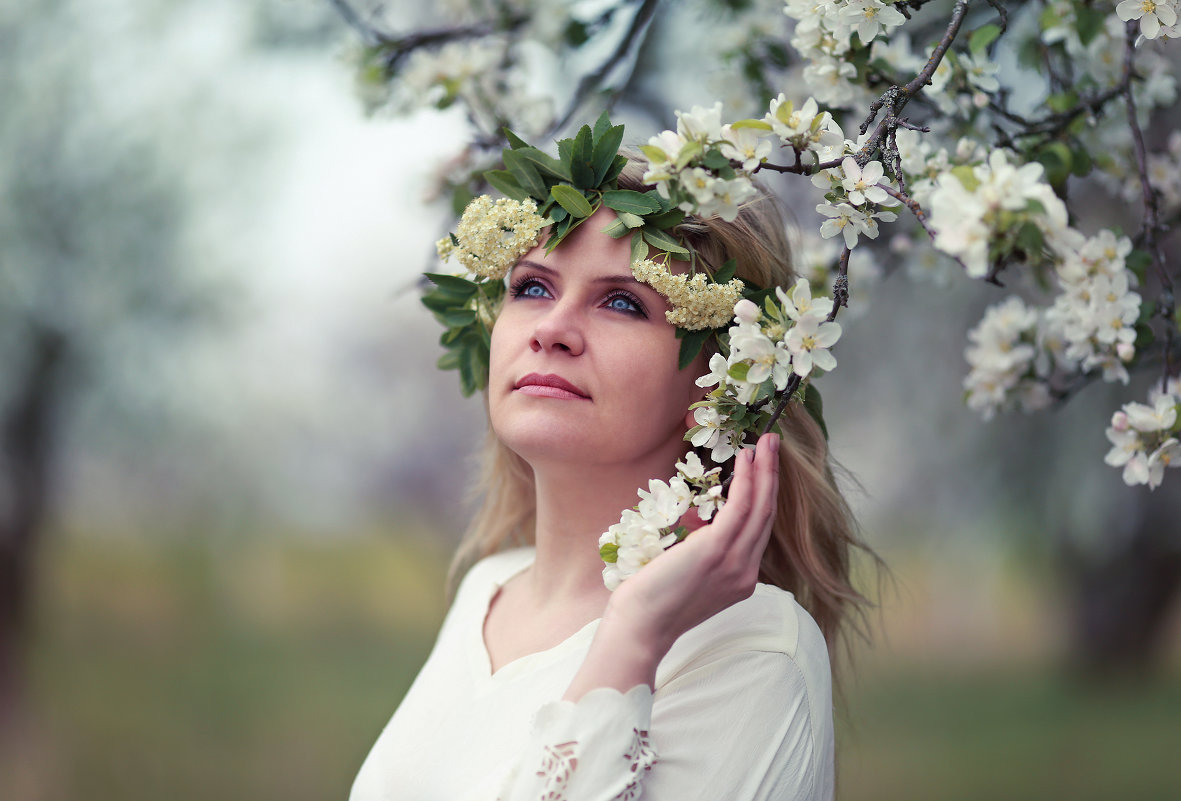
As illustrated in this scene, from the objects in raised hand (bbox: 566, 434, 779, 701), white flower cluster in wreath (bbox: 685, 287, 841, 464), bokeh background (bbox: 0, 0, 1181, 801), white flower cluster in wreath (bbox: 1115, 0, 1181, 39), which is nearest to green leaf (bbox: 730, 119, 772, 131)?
white flower cluster in wreath (bbox: 685, 287, 841, 464)

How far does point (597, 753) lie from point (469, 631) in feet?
1.95

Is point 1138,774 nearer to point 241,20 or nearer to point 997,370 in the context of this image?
point 997,370

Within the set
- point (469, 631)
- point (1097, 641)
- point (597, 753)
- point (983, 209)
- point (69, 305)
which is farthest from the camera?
point (1097, 641)

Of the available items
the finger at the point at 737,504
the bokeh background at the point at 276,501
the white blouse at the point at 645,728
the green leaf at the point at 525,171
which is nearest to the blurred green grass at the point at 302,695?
the bokeh background at the point at 276,501

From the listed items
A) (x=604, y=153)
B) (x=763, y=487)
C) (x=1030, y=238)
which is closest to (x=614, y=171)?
(x=604, y=153)

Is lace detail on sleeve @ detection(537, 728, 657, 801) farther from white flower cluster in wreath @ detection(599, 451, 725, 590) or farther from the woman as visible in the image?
white flower cluster in wreath @ detection(599, 451, 725, 590)

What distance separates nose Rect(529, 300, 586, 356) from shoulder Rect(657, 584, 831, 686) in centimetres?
38

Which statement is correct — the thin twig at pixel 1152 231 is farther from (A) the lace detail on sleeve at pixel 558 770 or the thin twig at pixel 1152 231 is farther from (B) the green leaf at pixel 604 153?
(A) the lace detail on sleeve at pixel 558 770

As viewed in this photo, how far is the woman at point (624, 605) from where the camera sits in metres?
1.00

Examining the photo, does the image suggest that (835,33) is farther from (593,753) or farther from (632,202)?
(593,753)

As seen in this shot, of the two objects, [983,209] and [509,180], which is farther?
[509,180]

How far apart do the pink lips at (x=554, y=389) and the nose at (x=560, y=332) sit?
36 millimetres

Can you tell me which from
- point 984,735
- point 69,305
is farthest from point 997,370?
point 69,305

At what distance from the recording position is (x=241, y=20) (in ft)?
11.6
